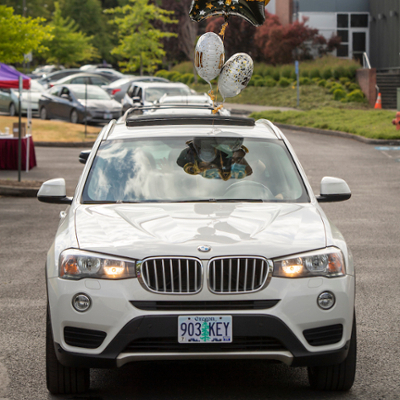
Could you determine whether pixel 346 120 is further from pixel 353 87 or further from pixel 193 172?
pixel 193 172

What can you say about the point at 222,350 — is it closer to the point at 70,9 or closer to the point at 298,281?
the point at 298,281

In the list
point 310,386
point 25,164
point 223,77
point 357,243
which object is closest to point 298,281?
point 310,386

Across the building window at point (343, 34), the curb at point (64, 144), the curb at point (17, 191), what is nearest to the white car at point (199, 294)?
the curb at point (17, 191)

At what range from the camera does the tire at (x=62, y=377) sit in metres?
4.55

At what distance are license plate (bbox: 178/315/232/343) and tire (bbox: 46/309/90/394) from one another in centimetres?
77

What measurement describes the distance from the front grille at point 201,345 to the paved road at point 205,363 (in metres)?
0.54

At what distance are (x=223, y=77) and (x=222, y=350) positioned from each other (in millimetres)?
3720

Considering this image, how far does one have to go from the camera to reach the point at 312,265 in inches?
173

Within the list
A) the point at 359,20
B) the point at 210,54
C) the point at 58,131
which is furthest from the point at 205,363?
the point at 359,20

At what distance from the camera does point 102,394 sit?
185 inches

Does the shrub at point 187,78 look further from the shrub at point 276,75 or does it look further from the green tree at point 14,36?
the green tree at point 14,36

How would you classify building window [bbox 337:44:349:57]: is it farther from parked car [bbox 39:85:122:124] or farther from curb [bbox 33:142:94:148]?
curb [bbox 33:142:94:148]

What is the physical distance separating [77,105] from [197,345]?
2469cm

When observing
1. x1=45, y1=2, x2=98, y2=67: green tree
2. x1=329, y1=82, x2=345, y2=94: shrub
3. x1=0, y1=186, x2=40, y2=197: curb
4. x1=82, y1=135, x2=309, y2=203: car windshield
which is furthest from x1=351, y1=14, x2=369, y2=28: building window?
x1=82, y1=135, x2=309, y2=203: car windshield
